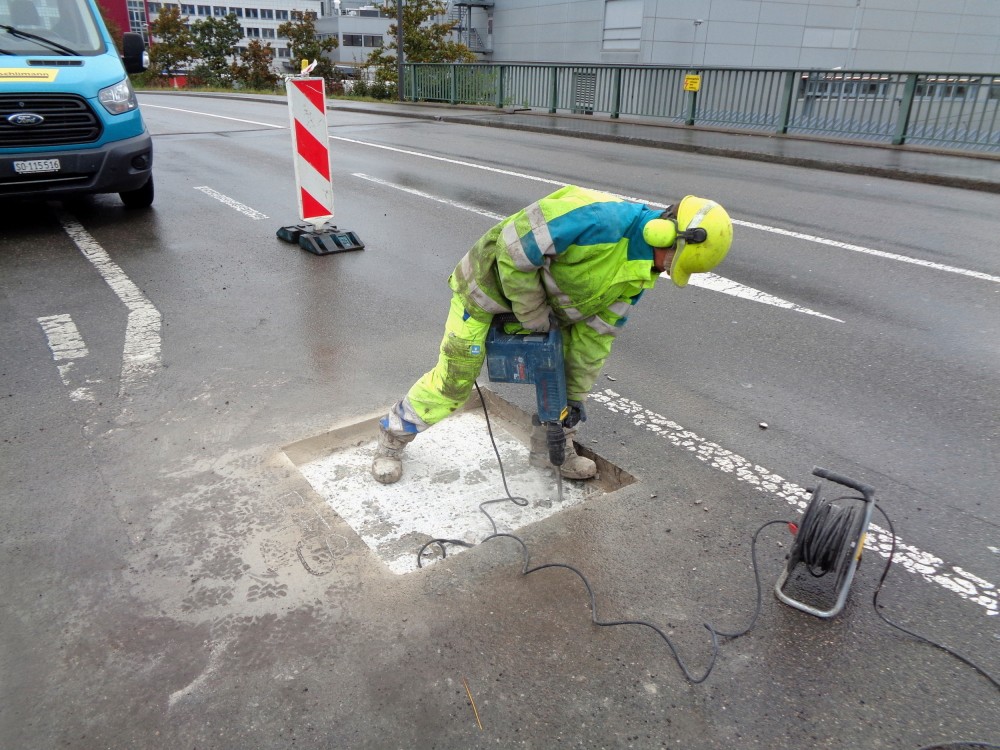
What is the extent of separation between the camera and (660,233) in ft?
8.67

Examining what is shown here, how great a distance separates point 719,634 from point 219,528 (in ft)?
6.57

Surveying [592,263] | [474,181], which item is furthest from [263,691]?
[474,181]

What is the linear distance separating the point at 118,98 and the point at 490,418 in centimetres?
577

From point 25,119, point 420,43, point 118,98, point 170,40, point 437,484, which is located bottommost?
point 437,484

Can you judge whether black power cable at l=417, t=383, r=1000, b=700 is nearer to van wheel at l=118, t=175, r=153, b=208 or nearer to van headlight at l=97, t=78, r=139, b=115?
van headlight at l=97, t=78, r=139, b=115

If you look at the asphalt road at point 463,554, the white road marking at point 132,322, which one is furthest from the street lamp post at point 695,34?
the white road marking at point 132,322

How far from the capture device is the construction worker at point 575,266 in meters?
2.67

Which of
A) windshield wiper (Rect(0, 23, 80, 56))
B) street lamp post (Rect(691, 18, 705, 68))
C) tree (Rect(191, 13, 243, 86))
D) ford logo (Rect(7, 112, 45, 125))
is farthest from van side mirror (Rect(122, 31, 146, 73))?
tree (Rect(191, 13, 243, 86))

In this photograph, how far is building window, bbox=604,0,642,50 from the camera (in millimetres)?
31312

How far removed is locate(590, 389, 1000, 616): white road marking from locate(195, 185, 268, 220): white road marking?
19.2ft

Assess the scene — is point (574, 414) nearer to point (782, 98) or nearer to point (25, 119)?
point (25, 119)

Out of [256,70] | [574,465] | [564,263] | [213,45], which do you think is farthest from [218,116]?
[213,45]

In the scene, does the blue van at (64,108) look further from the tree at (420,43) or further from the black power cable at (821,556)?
the tree at (420,43)

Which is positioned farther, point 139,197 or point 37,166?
point 139,197
